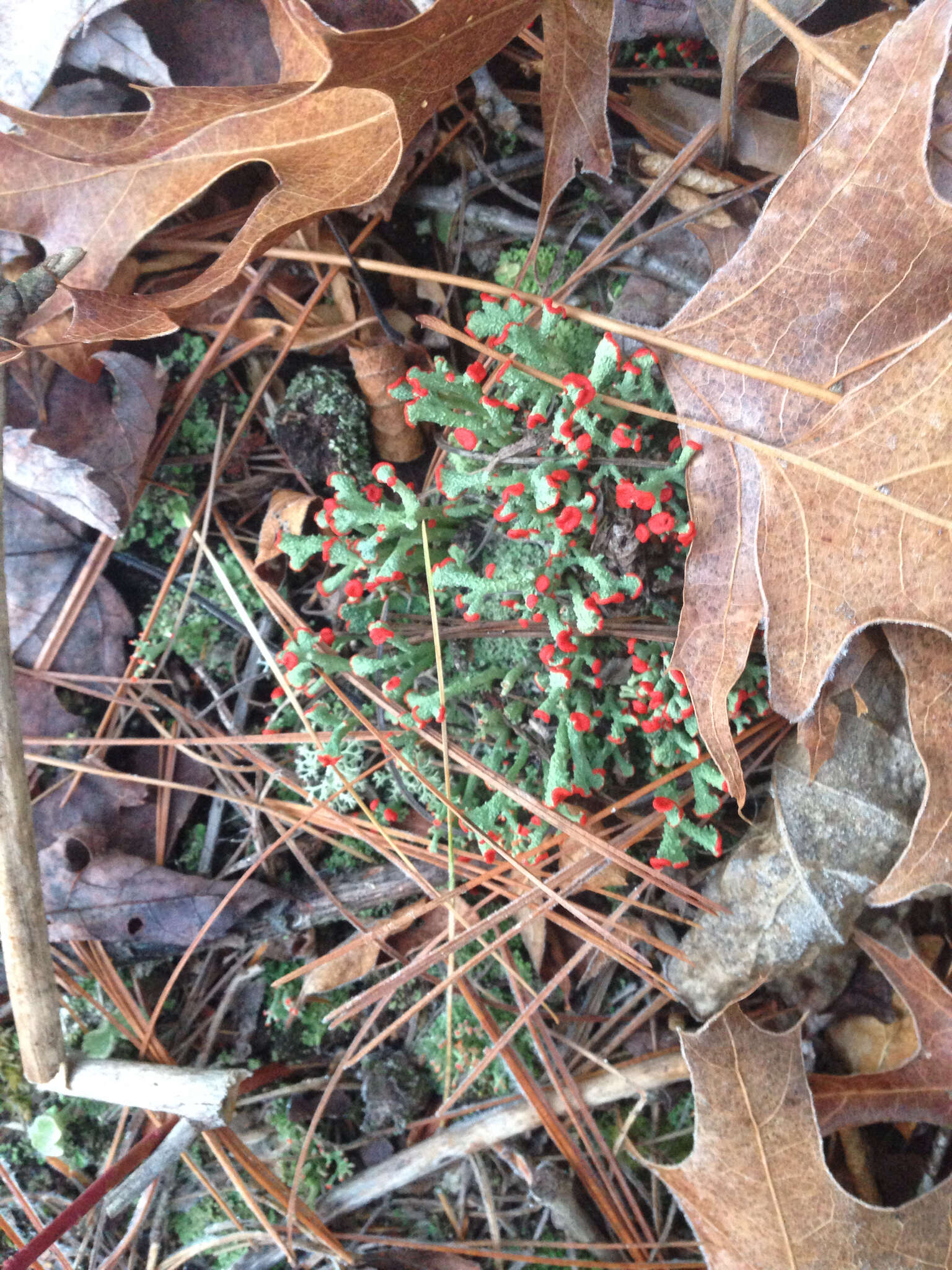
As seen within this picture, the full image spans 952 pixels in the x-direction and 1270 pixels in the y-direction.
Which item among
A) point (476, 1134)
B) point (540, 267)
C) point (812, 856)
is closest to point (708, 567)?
point (812, 856)

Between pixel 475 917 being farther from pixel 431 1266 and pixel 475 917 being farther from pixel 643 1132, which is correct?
pixel 431 1266

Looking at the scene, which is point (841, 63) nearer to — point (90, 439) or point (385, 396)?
point (385, 396)

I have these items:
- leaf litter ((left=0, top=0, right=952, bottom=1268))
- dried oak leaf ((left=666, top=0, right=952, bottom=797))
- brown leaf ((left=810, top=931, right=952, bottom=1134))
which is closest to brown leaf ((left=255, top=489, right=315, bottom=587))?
leaf litter ((left=0, top=0, right=952, bottom=1268))

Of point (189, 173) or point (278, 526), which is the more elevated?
point (189, 173)

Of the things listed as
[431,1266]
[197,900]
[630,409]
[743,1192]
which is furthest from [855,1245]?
[630,409]

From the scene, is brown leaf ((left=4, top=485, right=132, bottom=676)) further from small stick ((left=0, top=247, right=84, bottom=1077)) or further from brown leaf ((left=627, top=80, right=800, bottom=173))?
brown leaf ((left=627, top=80, right=800, bottom=173))

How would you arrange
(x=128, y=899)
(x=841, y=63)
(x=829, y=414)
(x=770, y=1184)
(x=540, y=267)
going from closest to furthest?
(x=829, y=414), (x=841, y=63), (x=770, y=1184), (x=540, y=267), (x=128, y=899)

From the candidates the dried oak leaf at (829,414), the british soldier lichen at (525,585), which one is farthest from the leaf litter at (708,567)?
Answer: the british soldier lichen at (525,585)
